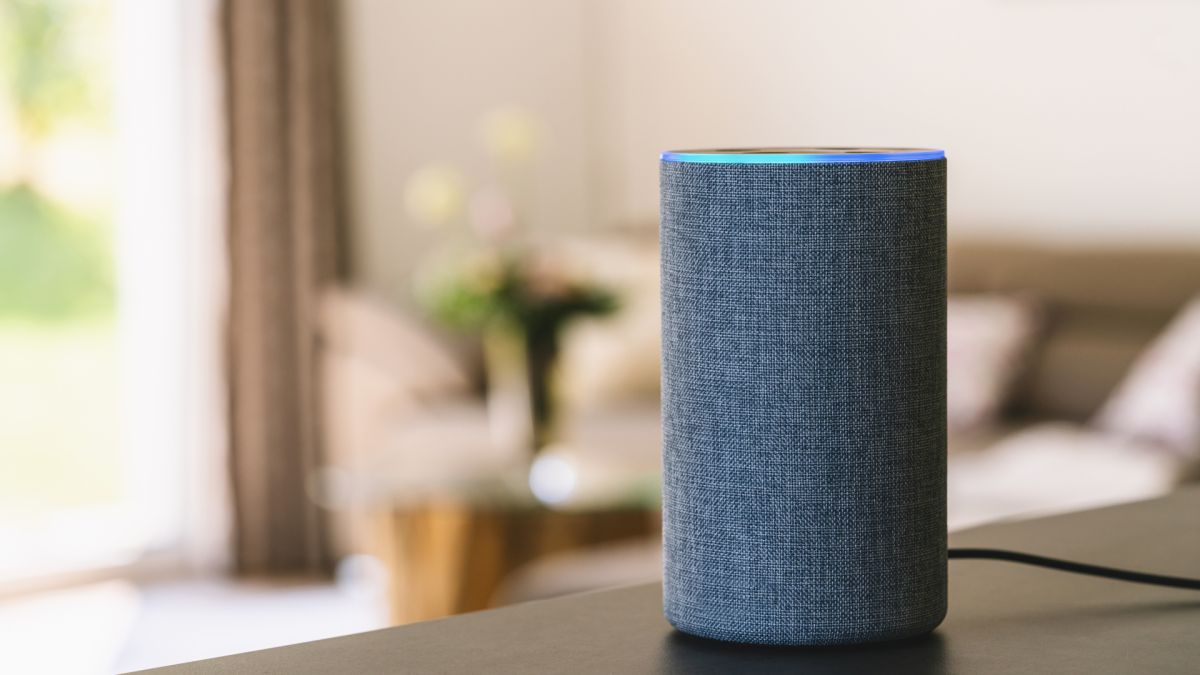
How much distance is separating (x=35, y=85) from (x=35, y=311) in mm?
677

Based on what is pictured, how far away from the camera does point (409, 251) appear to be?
16.2 feet

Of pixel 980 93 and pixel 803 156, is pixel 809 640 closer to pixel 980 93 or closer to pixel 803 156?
pixel 803 156

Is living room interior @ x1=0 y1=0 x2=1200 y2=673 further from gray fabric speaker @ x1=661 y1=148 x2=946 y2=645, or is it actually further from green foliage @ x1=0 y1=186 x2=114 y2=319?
gray fabric speaker @ x1=661 y1=148 x2=946 y2=645

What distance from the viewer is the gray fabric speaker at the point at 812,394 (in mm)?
704

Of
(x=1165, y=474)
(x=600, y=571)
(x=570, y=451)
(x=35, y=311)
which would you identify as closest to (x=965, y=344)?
(x=1165, y=474)

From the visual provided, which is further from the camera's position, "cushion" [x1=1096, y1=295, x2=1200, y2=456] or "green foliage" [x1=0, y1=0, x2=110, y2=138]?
"green foliage" [x1=0, y1=0, x2=110, y2=138]

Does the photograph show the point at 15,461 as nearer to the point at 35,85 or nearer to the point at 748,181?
the point at 35,85

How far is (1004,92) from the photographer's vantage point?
4.09 m

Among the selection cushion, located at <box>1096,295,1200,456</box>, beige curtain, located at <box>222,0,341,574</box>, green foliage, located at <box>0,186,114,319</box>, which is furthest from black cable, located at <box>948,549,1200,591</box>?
green foliage, located at <box>0,186,114,319</box>

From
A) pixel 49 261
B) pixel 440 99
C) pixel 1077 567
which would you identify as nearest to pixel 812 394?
pixel 1077 567

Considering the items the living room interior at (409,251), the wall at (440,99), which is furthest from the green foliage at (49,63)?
the wall at (440,99)

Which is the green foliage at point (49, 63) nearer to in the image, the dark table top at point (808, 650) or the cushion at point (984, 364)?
the cushion at point (984, 364)

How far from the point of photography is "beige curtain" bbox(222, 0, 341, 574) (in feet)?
14.5

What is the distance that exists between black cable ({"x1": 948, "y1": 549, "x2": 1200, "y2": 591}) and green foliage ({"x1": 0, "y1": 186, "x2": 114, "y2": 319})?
4130 mm
